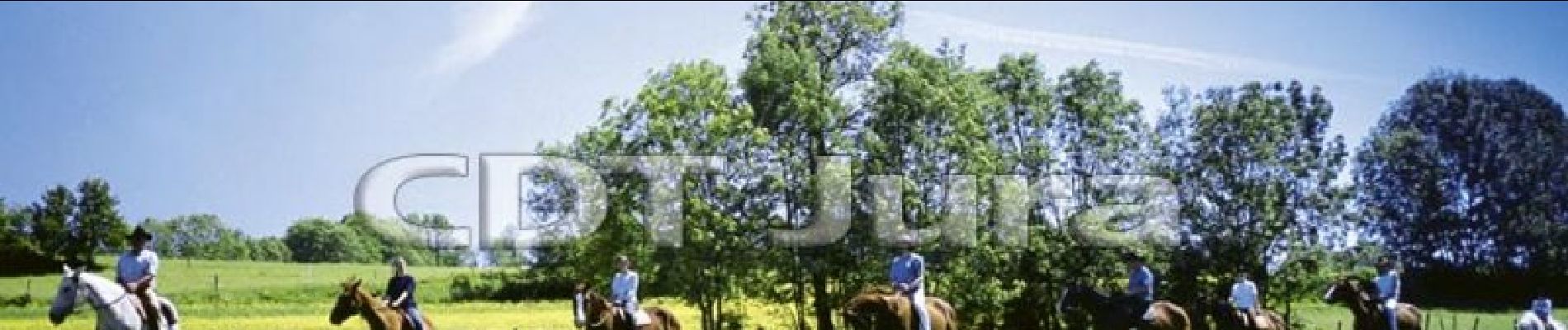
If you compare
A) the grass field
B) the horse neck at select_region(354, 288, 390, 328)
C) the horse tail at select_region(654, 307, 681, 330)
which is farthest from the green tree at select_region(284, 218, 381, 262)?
the horse neck at select_region(354, 288, 390, 328)

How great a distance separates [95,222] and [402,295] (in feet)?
169

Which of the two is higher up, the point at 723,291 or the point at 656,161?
the point at 656,161

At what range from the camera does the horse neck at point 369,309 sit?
15.9 meters

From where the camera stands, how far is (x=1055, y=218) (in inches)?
1273

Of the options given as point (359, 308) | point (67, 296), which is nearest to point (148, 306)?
point (67, 296)

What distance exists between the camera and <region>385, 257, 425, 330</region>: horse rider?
16422mm

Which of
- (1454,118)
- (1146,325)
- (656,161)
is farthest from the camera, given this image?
(1454,118)

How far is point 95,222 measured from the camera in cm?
5916

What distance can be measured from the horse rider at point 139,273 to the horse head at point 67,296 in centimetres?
100

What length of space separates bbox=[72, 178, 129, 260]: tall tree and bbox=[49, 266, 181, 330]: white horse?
50.2 m

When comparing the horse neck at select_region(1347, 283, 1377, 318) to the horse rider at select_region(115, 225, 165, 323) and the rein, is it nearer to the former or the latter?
the horse rider at select_region(115, 225, 165, 323)

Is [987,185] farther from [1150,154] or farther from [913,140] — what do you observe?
[1150,154]

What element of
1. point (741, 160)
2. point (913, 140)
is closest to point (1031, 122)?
point (913, 140)

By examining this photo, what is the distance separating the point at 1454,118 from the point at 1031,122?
3325cm
